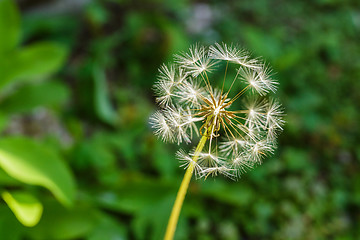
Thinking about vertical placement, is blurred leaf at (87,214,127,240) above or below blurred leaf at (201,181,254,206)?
below

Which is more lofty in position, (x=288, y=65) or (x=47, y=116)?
(x=288, y=65)

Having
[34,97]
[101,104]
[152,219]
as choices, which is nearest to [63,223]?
[152,219]

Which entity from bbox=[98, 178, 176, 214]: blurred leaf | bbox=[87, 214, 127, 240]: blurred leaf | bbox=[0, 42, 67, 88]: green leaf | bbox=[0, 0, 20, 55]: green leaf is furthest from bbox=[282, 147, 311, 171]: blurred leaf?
bbox=[0, 0, 20, 55]: green leaf

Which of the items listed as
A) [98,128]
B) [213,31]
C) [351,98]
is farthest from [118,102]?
[351,98]

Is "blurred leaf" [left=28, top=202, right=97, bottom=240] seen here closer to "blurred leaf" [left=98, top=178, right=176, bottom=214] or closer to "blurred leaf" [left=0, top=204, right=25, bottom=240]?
"blurred leaf" [left=98, top=178, right=176, bottom=214]

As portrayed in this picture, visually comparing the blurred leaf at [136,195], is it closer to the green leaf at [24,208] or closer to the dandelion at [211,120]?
the green leaf at [24,208]

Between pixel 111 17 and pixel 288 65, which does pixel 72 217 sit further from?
pixel 111 17

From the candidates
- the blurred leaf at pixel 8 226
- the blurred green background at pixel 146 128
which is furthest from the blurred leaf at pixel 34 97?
the blurred leaf at pixel 8 226
